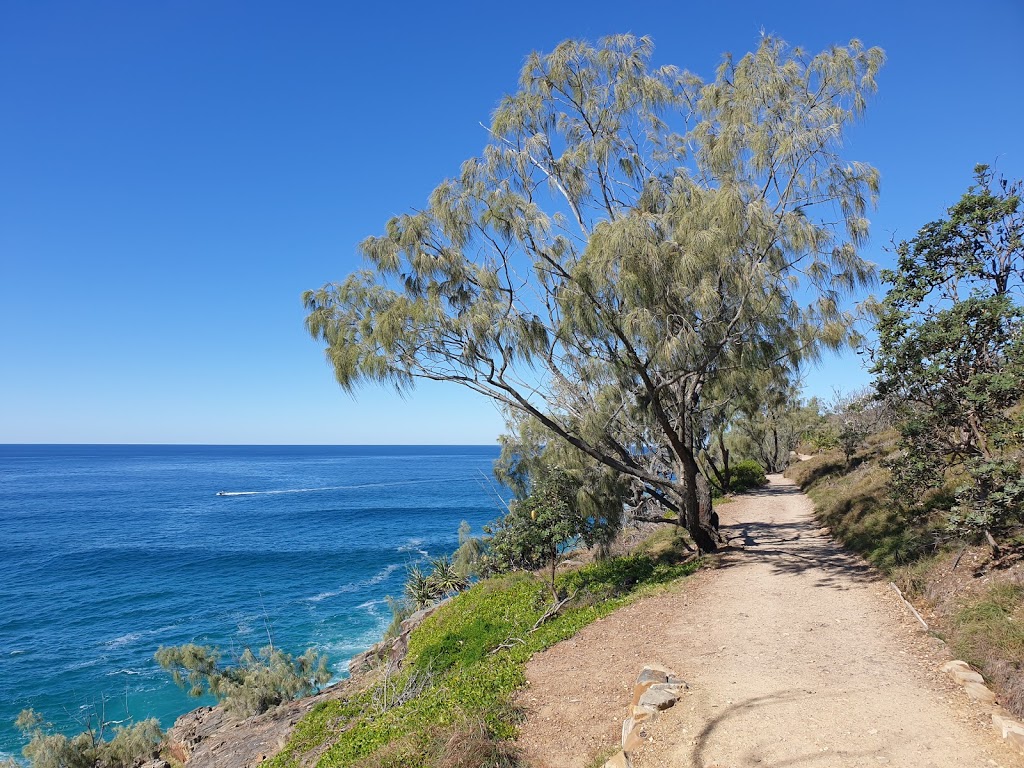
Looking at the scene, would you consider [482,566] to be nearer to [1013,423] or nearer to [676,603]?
[676,603]

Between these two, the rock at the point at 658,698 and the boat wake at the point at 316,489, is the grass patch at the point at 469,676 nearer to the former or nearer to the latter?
the rock at the point at 658,698

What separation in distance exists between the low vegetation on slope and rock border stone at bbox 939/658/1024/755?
0.09 m

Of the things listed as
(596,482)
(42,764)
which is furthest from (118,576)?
(596,482)

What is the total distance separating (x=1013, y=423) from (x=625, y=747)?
6465 mm

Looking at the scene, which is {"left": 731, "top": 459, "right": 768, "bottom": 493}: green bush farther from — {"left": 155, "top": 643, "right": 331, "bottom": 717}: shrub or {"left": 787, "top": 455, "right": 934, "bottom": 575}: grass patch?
{"left": 155, "top": 643, "right": 331, "bottom": 717}: shrub

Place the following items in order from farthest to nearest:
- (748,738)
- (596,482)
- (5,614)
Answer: (5,614) → (596,482) → (748,738)

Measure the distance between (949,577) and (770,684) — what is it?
3921mm

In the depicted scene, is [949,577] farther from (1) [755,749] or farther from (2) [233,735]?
(2) [233,735]

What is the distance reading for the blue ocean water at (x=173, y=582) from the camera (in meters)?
19.3

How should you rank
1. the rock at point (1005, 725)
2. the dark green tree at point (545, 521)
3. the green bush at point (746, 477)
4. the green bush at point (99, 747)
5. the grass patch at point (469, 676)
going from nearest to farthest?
the rock at point (1005, 725), the grass patch at point (469, 676), the dark green tree at point (545, 521), the green bush at point (99, 747), the green bush at point (746, 477)

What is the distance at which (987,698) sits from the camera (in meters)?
4.96

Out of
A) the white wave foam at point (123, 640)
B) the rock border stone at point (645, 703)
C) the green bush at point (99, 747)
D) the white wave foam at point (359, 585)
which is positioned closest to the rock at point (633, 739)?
the rock border stone at point (645, 703)

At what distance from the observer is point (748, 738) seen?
467 cm

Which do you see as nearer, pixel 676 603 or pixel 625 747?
pixel 625 747
